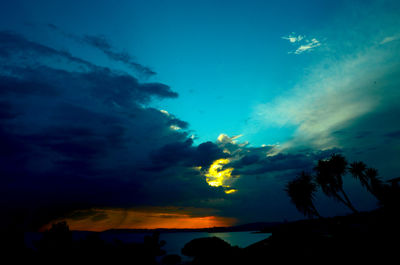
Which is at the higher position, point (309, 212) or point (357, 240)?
point (357, 240)

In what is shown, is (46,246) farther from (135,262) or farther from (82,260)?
(135,262)

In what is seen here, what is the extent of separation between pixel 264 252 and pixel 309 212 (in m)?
47.6

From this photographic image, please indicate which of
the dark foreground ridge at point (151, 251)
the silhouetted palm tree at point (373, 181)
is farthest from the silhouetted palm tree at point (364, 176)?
the dark foreground ridge at point (151, 251)

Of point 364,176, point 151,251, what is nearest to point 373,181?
point 364,176

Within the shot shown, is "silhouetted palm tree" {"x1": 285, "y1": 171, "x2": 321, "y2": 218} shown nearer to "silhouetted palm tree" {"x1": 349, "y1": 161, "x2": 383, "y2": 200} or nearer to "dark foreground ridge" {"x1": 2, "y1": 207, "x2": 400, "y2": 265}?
"silhouetted palm tree" {"x1": 349, "y1": 161, "x2": 383, "y2": 200}

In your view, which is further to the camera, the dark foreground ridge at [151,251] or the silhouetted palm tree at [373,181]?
the silhouetted palm tree at [373,181]

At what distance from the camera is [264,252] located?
6.53 m

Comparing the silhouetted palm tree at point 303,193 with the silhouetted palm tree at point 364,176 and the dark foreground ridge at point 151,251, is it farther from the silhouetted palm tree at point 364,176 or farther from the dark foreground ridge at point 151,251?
the dark foreground ridge at point 151,251

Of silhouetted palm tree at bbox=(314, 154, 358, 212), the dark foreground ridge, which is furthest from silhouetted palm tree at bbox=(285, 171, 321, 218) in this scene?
the dark foreground ridge

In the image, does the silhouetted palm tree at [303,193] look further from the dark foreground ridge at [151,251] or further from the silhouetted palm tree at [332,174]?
the dark foreground ridge at [151,251]

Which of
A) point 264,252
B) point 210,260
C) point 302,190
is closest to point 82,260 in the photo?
point 210,260

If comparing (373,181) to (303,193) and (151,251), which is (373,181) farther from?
(151,251)

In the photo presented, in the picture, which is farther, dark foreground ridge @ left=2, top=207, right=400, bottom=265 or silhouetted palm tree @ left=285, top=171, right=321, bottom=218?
silhouetted palm tree @ left=285, top=171, right=321, bottom=218

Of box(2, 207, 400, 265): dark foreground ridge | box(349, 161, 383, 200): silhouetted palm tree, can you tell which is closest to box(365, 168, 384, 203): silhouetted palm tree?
box(349, 161, 383, 200): silhouetted palm tree
